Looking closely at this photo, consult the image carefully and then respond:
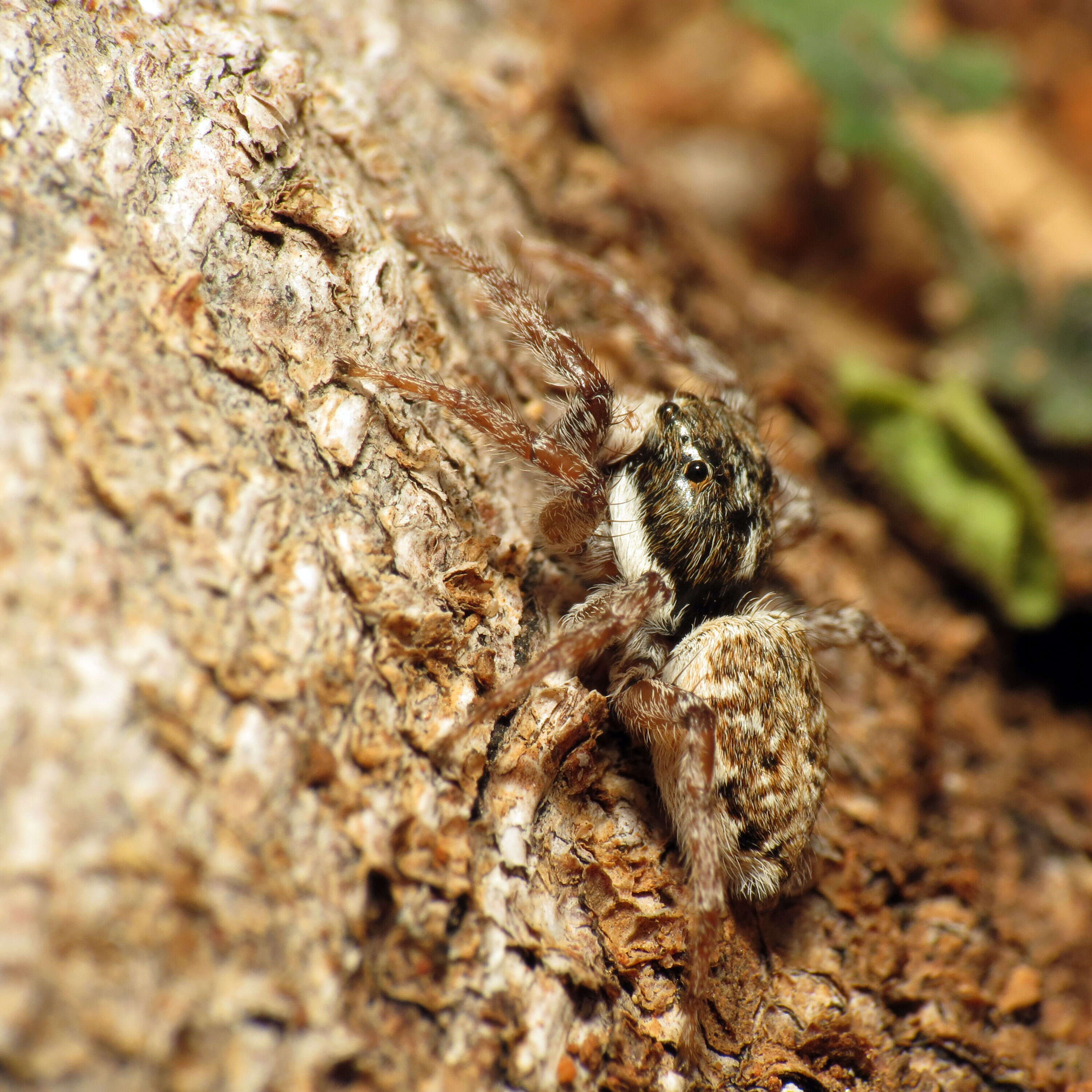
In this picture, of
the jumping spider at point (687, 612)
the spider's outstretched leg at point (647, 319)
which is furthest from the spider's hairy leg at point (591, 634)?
the spider's outstretched leg at point (647, 319)

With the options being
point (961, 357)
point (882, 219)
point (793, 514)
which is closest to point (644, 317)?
point (793, 514)

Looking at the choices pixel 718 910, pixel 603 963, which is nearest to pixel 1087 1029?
pixel 718 910

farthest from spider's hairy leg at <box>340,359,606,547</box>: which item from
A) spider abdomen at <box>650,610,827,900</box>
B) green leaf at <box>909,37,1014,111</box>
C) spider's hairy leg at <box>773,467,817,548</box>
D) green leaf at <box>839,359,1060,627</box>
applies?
green leaf at <box>909,37,1014,111</box>

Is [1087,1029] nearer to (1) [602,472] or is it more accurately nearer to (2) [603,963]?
(2) [603,963]

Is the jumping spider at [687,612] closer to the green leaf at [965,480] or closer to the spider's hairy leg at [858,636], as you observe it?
the spider's hairy leg at [858,636]

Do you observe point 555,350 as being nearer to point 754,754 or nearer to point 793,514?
point 793,514

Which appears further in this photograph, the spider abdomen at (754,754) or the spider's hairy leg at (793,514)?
the spider's hairy leg at (793,514)
